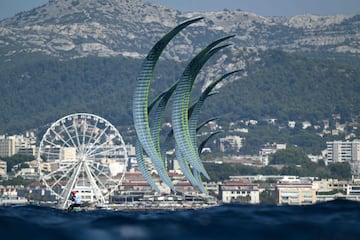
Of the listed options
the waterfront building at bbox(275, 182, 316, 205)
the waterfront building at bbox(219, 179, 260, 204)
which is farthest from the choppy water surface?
the waterfront building at bbox(219, 179, 260, 204)

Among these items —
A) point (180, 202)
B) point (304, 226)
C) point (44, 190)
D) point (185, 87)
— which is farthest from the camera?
point (44, 190)

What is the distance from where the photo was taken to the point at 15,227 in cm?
3662

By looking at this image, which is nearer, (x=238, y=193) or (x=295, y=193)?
(x=295, y=193)

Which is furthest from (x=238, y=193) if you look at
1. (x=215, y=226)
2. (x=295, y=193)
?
(x=215, y=226)

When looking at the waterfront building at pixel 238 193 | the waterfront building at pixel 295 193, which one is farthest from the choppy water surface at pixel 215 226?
the waterfront building at pixel 238 193

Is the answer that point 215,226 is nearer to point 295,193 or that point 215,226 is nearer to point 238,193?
point 295,193

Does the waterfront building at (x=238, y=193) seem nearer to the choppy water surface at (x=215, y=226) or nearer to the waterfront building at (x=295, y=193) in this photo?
the waterfront building at (x=295, y=193)

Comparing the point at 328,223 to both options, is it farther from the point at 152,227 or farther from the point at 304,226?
the point at 152,227

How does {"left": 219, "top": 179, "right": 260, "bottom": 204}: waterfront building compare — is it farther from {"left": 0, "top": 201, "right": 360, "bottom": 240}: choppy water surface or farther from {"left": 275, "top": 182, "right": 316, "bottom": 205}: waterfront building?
{"left": 0, "top": 201, "right": 360, "bottom": 240}: choppy water surface

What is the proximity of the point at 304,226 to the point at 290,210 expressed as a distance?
20.9ft

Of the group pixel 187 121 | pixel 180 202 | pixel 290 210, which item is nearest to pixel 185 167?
pixel 187 121

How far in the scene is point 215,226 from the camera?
123 ft

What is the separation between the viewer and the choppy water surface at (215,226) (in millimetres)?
34562

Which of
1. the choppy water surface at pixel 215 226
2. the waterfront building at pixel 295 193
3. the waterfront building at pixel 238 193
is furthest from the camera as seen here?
the waterfront building at pixel 238 193
